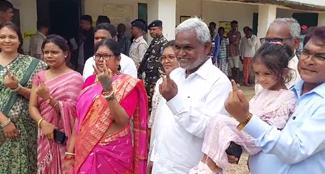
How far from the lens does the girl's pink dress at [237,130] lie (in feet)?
5.60

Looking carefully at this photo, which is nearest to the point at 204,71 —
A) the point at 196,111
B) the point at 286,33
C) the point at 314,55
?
the point at 196,111

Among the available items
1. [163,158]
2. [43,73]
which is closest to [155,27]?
[43,73]

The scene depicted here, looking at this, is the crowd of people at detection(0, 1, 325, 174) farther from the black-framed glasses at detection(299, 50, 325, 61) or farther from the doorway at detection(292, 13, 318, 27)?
the doorway at detection(292, 13, 318, 27)

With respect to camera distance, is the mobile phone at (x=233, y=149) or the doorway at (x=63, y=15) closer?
the mobile phone at (x=233, y=149)

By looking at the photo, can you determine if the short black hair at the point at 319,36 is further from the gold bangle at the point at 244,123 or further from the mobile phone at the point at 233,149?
the mobile phone at the point at 233,149

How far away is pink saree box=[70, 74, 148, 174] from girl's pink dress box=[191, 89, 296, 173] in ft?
2.66

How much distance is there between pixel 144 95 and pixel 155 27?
3.37 m

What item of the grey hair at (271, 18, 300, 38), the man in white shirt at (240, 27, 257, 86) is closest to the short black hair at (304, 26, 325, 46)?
the grey hair at (271, 18, 300, 38)

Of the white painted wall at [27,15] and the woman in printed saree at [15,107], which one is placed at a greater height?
the white painted wall at [27,15]

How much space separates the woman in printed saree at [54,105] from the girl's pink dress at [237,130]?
55.4 inches

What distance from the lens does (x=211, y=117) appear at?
75.3 inches

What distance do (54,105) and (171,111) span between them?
1155 millimetres

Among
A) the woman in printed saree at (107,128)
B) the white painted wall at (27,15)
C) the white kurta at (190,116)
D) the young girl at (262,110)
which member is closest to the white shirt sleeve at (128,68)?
the woman in printed saree at (107,128)

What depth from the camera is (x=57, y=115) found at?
2889mm
